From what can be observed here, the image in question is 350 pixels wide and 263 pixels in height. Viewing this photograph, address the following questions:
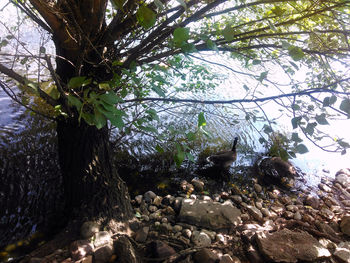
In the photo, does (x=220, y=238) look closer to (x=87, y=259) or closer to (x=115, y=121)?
(x=87, y=259)

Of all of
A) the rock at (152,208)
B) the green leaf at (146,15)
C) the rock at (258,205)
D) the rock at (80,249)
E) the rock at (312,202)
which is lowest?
the rock at (312,202)

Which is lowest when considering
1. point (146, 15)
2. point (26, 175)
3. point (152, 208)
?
point (152, 208)

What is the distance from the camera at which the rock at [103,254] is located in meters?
1.95

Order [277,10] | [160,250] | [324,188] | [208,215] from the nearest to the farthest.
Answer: [277,10] → [160,250] → [208,215] → [324,188]

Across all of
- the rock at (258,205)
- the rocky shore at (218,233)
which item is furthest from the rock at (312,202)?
the rock at (258,205)

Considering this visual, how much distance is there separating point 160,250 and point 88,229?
2.24 feet

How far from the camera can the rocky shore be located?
205cm

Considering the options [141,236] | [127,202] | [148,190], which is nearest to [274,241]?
[141,236]

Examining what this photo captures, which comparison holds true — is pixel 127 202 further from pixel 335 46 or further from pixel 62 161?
pixel 335 46

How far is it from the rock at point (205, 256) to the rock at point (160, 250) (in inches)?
8.3

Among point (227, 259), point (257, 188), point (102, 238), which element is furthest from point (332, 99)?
point (257, 188)

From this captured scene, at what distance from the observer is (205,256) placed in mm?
2111

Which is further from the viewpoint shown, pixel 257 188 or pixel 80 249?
pixel 257 188

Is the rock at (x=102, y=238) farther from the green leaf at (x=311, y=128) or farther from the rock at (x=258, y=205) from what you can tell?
the rock at (x=258, y=205)
